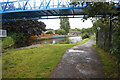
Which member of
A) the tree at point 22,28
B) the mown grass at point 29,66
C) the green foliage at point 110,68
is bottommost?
the mown grass at point 29,66

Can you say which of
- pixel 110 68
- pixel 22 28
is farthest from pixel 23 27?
pixel 110 68

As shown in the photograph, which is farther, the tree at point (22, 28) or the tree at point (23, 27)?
the tree at point (23, 27)

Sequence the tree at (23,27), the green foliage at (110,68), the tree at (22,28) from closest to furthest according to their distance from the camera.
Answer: the green foliage at (110,68) < the tree at (22,28) < the tree at (23,27)

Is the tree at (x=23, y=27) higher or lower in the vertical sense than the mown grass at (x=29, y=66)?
higher

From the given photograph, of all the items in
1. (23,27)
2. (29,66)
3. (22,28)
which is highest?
(23,27)

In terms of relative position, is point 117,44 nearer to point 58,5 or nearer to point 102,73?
point 102,73

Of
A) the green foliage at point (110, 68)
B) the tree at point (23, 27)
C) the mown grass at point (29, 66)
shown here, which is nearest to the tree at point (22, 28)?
the tree at point (23, 27)

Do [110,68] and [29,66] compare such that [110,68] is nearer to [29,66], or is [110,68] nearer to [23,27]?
[29,66]

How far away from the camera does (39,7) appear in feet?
40.4

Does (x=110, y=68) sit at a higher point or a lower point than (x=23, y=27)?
lower

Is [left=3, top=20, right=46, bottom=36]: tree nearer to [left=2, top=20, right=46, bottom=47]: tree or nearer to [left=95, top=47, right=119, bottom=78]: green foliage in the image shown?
[left=2, top=20, right=46, bottom=47]: tree

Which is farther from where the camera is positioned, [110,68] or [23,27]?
[23,27]

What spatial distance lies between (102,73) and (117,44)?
174 cm

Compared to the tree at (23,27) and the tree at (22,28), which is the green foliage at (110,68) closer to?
the tree at (22,28)
